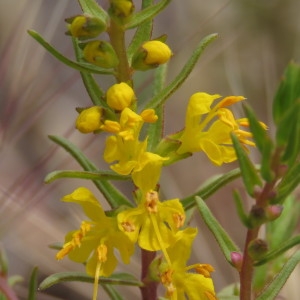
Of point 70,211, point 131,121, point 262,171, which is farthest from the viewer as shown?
point 70,211

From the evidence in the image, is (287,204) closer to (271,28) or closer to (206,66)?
(206,66)

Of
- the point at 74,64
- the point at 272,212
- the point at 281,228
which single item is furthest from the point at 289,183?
the point at 281,228

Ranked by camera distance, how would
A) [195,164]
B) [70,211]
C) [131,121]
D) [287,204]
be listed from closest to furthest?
[131,121] → [287,204] → [70,211] → [195,164]

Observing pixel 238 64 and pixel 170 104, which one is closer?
pixel 170 104

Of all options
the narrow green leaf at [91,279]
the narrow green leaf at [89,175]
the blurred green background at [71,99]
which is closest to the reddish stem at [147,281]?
the narrow green leaf at [91,279]

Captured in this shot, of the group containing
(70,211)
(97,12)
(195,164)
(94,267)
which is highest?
(97,12)

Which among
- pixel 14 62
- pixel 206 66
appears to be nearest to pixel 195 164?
pixel 206 66
